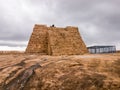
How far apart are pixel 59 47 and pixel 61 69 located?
1331cm

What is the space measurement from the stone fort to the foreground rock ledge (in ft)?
37.6

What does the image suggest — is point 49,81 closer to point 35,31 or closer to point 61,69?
point 61,69

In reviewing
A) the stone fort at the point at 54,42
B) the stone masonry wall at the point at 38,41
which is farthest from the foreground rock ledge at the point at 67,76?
the stone masonry wall at the point at 38,41

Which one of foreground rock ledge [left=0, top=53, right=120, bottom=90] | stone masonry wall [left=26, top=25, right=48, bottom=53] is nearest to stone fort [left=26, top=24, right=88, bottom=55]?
stone masonry wall [left=26, top=25, right=48, bottom=53]

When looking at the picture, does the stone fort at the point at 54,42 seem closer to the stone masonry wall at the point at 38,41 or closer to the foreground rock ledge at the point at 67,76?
the stone masonry wall at the point at 38,41

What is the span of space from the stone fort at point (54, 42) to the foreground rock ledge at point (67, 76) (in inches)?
451

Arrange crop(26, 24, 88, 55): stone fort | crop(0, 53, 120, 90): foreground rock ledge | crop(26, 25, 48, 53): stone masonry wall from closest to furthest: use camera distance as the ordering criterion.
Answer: crop(0, 53, 120, 90): foreground rock ledge, crop(26, 24, 88, 55): stone fort, crop(26, 25, 48, 53): stone masonry wall

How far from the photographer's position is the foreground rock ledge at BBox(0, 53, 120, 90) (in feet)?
27.2

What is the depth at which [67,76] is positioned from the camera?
359 inches

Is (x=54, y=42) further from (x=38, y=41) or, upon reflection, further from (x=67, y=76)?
(x=67, y=76)

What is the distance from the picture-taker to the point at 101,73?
8.74m

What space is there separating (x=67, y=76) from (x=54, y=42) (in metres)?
14.2

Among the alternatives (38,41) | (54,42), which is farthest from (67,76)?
(38,41)

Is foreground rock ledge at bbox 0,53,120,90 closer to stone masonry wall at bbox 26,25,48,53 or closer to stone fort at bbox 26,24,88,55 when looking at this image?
stone fort at bbox 26,24,88,55
